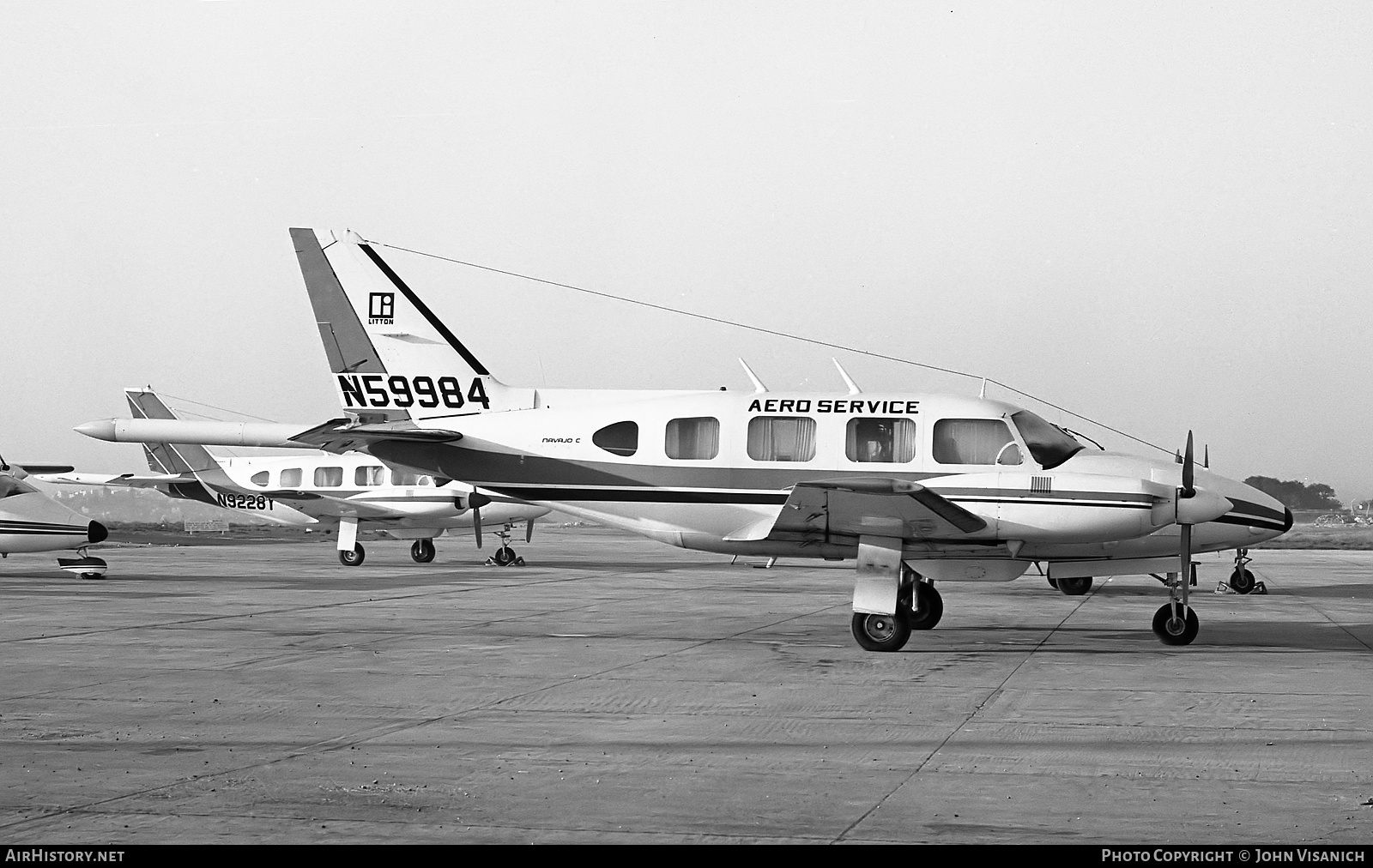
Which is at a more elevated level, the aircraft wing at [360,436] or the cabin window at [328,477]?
the aircraft wing at [360,436]

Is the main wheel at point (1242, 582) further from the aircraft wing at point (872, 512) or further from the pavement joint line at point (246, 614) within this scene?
the pavement joint line at point (246, 614)

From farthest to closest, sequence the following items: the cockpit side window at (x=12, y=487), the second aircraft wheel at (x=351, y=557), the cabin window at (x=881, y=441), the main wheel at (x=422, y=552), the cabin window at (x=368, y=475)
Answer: the main wheel at (x=422, y=552) < the cabin window at (x=368, y=475) < the second aircraft wheel at (x=351, y=557) < the cockpit side window at (x=12, y=487) < the cabin window at (x=881, y=441)

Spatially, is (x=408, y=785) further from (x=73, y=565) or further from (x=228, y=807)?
(x=73, y=565)

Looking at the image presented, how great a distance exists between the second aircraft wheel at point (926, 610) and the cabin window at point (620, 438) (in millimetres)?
3839

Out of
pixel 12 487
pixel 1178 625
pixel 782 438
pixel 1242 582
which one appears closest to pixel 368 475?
pixel 12 487

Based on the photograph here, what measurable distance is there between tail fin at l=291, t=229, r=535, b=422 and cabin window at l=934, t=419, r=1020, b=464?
16.6 ft

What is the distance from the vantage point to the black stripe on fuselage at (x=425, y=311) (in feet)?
Answer: 51.3

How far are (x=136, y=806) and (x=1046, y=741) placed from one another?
521cm

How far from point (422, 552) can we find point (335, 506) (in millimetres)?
2608

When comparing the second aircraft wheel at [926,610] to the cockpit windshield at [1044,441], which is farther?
the second aircraft wheel at [926,610]

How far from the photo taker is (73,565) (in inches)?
899

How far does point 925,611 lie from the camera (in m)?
14.7

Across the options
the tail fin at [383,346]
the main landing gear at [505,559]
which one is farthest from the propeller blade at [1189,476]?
the main landing gear at [505,559]

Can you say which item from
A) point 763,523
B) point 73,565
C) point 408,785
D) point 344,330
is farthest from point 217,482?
point 408,785
